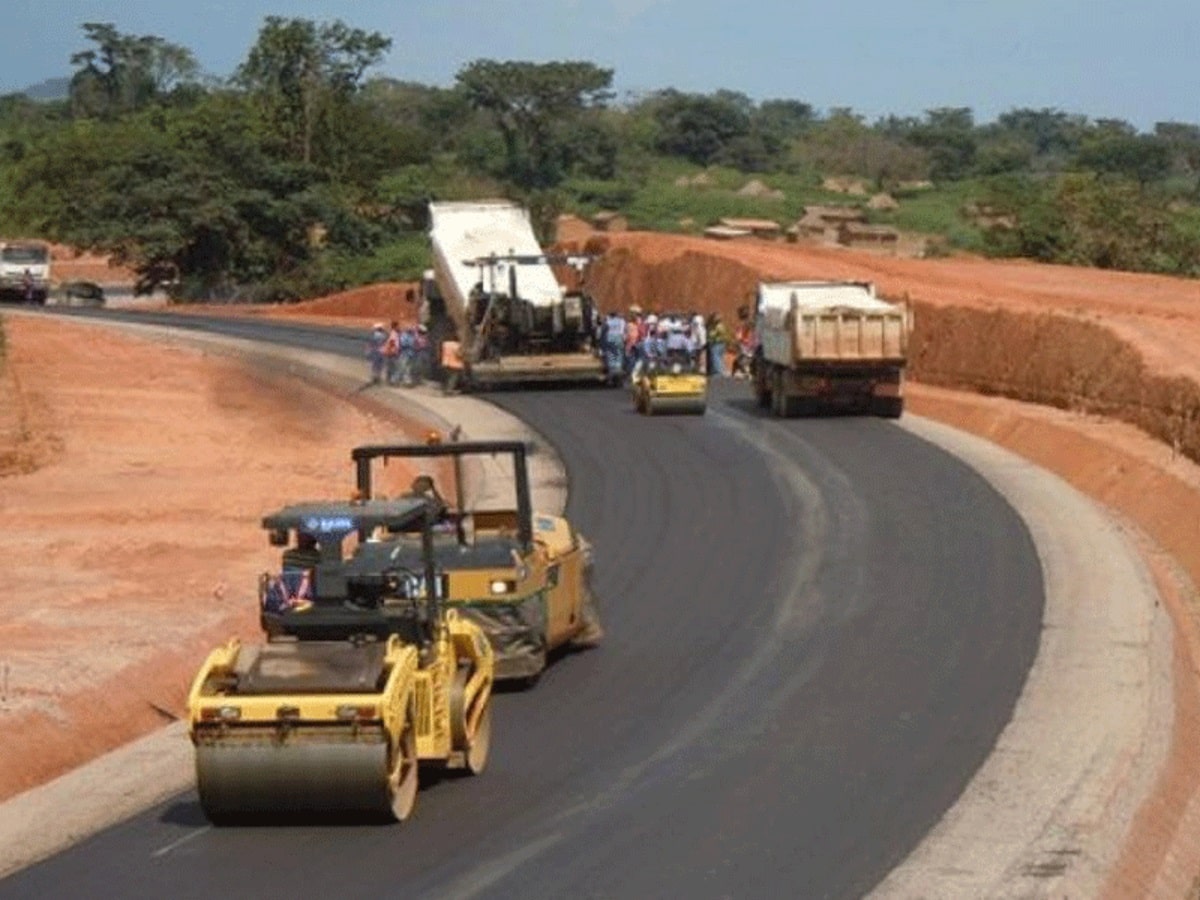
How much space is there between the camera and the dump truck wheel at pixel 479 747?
1773cm

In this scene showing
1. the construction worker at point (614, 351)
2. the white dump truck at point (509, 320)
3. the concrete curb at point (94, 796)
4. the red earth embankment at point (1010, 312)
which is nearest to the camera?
the concrete curb at point (94, 796)

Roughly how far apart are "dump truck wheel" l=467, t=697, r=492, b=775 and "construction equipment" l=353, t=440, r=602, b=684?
177 cm

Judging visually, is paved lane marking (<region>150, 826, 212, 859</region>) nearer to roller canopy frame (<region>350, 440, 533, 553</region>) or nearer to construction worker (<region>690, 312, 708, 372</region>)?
roller canopy frame (<region>350, 440, 533, 553</region>)

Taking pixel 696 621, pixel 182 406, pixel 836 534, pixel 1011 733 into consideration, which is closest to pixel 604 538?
pixel 836 534

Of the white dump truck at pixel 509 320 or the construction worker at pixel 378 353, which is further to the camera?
the construction worker at pixel 378 353

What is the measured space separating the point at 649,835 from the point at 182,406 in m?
38.6

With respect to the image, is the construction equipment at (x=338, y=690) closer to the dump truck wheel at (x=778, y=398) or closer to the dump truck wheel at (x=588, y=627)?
the dump truck wheel at (x=588, y=627)

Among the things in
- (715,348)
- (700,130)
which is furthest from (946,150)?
(715,348)

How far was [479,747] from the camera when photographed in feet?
59.0

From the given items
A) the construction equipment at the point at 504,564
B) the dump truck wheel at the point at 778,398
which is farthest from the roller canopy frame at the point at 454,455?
the dump truck wheel at the point at 778,398

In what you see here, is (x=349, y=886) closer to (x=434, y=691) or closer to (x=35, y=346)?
(x=434, y=691)

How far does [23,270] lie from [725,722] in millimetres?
72536

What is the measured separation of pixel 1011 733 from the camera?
20312mm

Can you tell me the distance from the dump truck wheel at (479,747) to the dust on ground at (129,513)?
364cm
